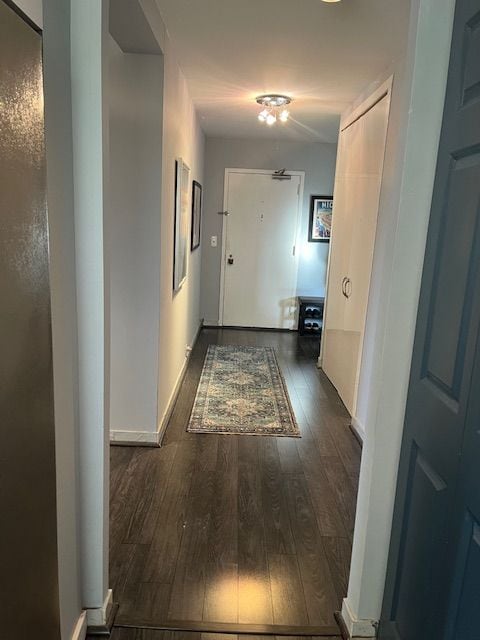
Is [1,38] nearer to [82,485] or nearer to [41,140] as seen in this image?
[41,140]

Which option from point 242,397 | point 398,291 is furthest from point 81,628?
point 242,397

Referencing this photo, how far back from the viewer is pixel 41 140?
3.70 feet

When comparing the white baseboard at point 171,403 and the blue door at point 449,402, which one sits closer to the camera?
the blue door at point 449,402

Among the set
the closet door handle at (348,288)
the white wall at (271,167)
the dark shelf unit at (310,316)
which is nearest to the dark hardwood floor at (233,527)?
the closet door handle at (348,288)

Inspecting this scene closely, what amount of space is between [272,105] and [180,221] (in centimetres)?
131

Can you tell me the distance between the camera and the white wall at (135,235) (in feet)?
8.88

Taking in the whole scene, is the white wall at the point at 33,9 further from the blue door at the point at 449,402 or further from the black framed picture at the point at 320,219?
the black framed picture at the point at 320,219

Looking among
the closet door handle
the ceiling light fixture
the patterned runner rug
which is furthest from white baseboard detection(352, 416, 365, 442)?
the ceiling light fixture

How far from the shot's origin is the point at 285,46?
2703mm

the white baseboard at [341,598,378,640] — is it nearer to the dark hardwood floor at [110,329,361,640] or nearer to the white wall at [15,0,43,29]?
the dark hardwood floor at [110,329,361,640]

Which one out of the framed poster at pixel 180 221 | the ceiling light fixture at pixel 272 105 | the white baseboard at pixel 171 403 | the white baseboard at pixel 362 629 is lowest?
the white baseboard at pixel 362 629

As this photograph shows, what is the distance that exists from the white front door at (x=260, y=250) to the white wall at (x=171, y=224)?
1758 millimetres

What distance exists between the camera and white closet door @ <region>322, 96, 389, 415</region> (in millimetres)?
3350

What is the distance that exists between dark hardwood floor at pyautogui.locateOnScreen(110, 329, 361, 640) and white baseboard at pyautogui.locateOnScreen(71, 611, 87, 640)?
0.39 feet
